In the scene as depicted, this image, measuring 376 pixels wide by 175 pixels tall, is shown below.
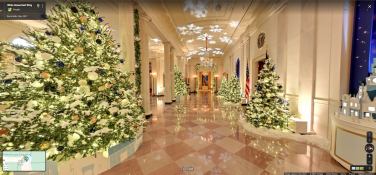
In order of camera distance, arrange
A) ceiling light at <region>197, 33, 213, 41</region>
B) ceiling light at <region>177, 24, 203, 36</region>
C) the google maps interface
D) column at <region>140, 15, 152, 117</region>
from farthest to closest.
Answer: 1. ceiling light at <region>197, 33, 213, 41</region>
2. ceiling light at <region>177, 24, 203, 36</region>
3. column at <region>140, 15, 152, 117</region>
4. the google maps interface

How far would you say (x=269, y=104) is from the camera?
3.66 metres

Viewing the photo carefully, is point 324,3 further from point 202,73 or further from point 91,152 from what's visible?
point 202,73

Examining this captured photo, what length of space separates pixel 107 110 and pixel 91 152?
0.67m

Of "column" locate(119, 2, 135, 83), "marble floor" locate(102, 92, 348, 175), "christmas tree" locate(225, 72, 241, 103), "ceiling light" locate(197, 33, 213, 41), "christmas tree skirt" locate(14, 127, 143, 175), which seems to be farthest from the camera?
"ceiling light" locate(197, 33, 213, 41)

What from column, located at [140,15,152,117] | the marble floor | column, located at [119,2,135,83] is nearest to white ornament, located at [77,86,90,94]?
the marble floor

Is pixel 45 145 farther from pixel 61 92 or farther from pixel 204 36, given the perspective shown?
pixel 204 36

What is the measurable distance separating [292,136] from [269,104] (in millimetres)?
974

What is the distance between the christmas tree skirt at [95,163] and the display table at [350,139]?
380 cm

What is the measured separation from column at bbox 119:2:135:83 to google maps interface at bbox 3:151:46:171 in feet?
7.88

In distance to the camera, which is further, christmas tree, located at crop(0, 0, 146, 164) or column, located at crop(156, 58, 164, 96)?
column, located at crop(156, 58, 164, 96)

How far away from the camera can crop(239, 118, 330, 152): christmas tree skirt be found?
2710 mm

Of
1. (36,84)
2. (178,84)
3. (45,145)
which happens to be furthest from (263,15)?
(45,145)

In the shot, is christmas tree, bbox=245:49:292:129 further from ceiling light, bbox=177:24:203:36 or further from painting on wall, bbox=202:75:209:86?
painting on wall, bbox=202:75:209:86

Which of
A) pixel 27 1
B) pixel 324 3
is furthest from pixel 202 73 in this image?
pixel 27 1
